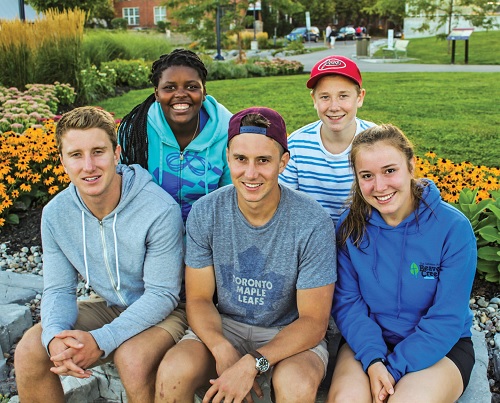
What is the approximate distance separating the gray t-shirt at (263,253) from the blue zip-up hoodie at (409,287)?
0.49 feet

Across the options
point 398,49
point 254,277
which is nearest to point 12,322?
point 254,277

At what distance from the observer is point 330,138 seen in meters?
3.36

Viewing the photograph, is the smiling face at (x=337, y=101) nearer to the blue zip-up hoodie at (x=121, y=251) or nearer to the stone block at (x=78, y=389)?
the blue zip-up hoodie at (x=121, y=251)

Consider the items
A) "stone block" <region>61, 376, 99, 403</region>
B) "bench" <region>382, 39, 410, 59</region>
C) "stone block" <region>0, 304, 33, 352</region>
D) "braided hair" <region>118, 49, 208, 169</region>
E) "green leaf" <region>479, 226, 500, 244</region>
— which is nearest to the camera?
"stone block" <region>61, 376, 99, 403</region>

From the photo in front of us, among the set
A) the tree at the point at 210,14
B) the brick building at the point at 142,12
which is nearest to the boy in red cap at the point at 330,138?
the tree at the point at 210,14

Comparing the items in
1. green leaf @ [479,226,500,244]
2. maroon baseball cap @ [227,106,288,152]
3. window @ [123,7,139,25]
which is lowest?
green leaf @ [479,226,500,244]

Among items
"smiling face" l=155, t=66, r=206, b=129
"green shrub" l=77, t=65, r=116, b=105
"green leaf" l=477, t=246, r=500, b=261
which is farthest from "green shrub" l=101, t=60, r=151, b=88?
"green leaf" l=477, t=246, r=500, b=261

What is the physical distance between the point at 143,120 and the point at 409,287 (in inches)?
71.6

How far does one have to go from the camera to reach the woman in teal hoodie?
128 inches

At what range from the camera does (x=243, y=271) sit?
104 inches

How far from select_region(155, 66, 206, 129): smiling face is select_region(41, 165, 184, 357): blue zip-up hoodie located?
1.75 feet

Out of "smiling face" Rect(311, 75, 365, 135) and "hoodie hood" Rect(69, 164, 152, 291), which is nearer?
"hoodie hood" Rect(69, 164, 152, 291)

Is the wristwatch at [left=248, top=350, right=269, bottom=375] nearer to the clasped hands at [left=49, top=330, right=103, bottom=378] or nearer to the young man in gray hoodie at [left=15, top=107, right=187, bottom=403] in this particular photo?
the young man in gray hoodie at [left=15, top=107, right=187, bottom=403]

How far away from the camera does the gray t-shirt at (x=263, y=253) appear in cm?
257
